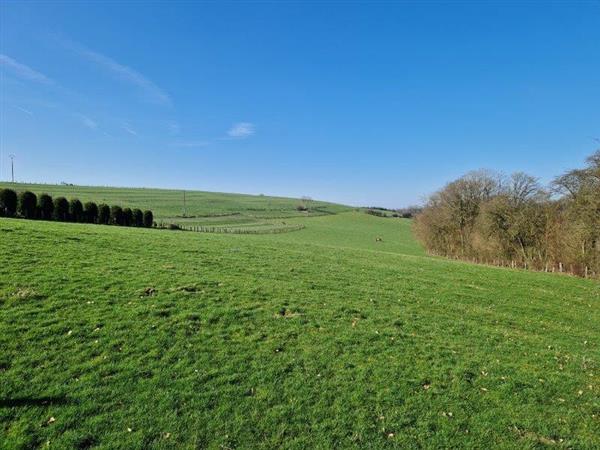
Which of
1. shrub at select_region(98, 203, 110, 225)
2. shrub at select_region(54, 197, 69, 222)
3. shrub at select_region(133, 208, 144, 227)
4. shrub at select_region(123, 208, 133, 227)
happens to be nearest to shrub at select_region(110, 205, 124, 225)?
shrub at select_region(123, 208, 133, 227)

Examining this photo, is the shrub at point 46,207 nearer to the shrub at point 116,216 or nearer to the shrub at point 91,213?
the shrub at point 91,213

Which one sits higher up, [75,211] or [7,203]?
[7,203]

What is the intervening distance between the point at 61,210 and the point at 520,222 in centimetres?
5246

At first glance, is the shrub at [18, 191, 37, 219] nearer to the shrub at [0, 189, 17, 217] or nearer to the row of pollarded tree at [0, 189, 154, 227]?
the row of pollarded tree at [0, 189, 154, 227]

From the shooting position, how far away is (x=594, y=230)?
83.7 ft

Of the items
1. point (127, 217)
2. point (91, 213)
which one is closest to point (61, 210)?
point (91, 213)

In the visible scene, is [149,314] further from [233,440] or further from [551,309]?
[551,309]

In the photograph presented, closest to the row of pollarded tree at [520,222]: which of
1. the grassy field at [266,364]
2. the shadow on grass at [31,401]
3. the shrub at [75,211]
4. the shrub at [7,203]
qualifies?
the grassy field at [266,364]

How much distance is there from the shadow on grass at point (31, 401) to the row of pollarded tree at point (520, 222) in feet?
109

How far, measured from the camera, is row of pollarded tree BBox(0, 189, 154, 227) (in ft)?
116

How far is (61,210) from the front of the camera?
128 feet

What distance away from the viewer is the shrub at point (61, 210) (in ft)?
127

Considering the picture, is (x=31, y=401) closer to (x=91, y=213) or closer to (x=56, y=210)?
(x=56, y=210)

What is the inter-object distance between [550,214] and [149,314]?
38355 millimetres
